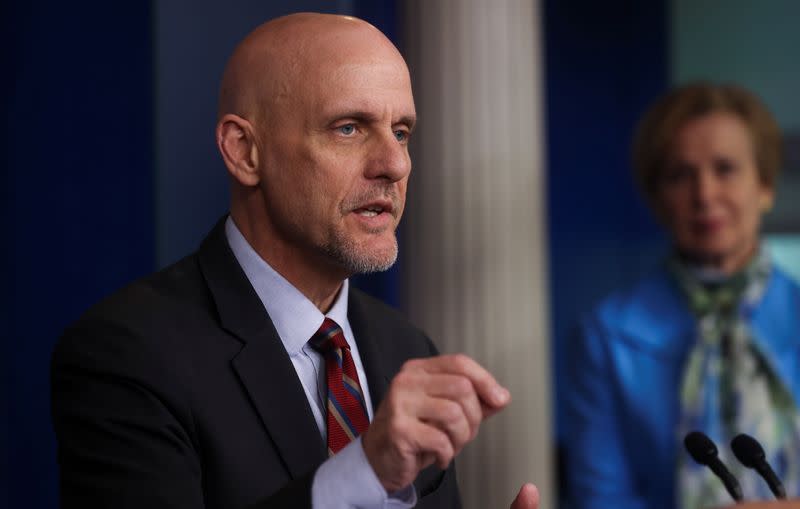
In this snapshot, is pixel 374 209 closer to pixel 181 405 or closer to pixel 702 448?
pixel 181 405

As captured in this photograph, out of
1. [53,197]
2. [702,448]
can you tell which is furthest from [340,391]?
[53,197]

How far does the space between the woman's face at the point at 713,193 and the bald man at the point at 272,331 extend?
5.50 feet

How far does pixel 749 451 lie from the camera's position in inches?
62.2

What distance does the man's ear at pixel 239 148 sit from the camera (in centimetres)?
158

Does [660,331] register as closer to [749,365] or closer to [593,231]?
[749,365]

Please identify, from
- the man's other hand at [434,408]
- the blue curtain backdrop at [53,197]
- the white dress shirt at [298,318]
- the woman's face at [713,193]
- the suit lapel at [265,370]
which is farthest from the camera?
the woman's face at [713,193]

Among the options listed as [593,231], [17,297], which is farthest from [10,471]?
[593,231]

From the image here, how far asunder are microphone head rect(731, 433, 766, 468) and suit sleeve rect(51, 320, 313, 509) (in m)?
0.67

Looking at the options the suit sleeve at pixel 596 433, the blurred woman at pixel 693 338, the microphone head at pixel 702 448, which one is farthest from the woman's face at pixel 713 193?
the microphone head at pixel 702 448

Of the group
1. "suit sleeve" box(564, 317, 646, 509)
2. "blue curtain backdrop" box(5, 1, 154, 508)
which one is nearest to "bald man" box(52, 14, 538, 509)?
"blue curtain backdrop" box(5, 1, 154, 508)

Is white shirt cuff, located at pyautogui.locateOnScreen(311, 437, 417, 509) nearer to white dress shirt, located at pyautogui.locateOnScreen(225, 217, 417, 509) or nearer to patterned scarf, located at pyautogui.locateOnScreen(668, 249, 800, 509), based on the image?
white dress shirt, located at pyautogui.locateOnScreen(225, 217, 417, 509)

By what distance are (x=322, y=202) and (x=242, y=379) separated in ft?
0.87

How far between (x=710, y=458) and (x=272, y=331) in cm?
63

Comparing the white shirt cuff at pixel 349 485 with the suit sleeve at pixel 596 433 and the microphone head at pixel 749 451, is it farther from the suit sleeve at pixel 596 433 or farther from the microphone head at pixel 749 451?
the suit sleeve at pixel 596 433
